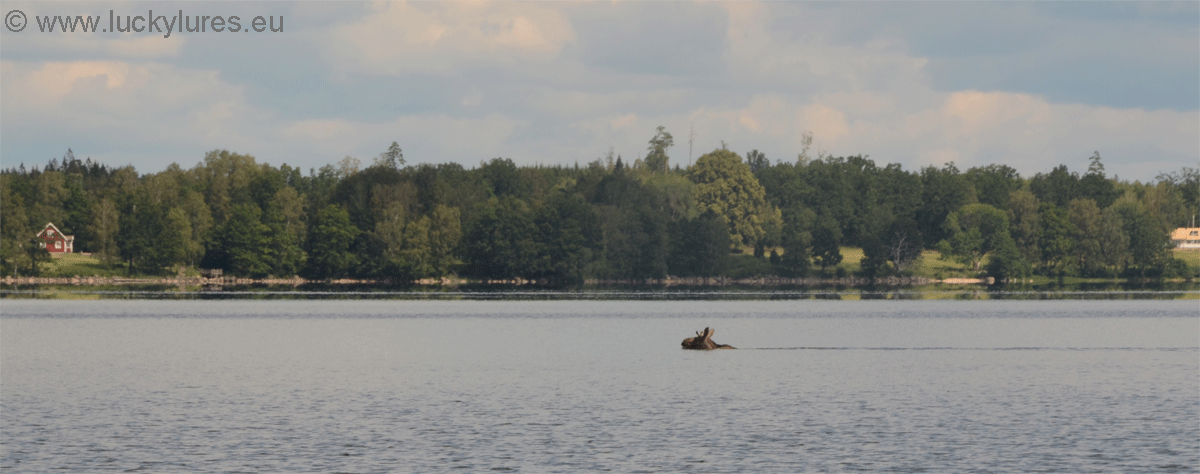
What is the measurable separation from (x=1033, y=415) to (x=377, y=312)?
259 ft

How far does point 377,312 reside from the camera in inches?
4365

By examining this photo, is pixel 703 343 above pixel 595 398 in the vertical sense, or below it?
above

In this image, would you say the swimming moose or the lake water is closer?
the lake water

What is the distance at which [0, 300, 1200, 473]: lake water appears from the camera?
31.8m

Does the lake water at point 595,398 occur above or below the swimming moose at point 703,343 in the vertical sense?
below

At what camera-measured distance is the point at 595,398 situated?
44625 millimetres

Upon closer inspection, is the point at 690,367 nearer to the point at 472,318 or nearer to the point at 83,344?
the point at 83,344

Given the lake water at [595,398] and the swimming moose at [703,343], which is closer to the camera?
the lake water at [595,398]

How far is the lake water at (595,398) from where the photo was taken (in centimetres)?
3178

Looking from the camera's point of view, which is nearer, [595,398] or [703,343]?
[595,398]

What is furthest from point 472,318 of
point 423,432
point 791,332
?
point 423,432

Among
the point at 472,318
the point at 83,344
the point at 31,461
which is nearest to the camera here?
the point at 31,461

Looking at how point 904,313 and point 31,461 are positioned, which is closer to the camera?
point 31,461

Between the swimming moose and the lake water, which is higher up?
the swimming moose
